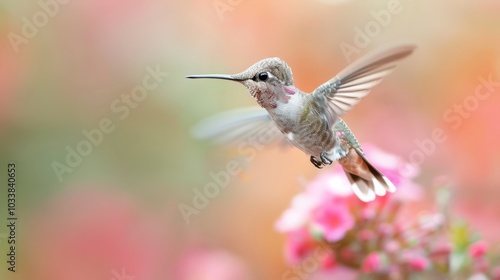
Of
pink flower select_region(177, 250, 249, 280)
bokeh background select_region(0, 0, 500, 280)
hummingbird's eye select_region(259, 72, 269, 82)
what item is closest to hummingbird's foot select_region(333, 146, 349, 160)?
hummingbird's eye select_region(259, 72, 269, 82)

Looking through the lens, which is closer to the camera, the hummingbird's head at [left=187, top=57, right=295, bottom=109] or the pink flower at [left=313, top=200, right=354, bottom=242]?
the hummingbird's head at [left=187, top=57, right=295, bottom=109]

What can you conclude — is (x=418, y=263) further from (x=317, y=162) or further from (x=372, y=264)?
(x=317, y=162)

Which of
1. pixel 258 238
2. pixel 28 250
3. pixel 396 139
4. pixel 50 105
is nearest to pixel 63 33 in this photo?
pixel 50 105

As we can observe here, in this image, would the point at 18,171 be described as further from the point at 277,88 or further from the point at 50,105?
the point at 277,88

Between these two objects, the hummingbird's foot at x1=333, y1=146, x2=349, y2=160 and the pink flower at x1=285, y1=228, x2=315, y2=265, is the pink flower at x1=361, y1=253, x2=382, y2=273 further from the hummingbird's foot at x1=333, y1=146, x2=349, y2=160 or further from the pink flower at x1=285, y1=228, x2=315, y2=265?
the hummingbird's foot at x1=333, y1=146, x2=349, y2=160

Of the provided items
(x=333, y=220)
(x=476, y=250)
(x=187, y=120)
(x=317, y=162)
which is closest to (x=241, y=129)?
(x=317, y=162)

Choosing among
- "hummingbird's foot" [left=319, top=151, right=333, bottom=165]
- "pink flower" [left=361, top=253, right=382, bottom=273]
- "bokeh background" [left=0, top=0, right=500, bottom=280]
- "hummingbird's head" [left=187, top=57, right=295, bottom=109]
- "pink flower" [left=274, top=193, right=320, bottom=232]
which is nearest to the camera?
"hummingbird's head" [left=187, top=57, right=295, bottom=109]
